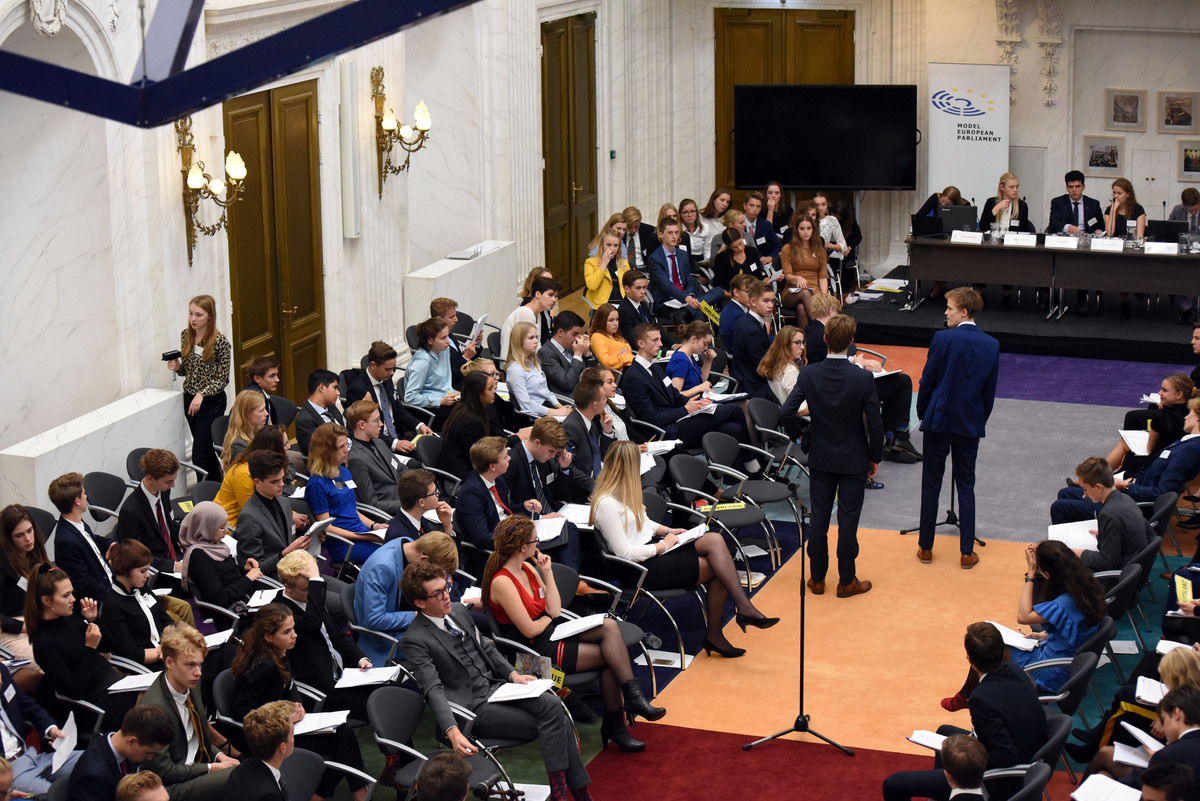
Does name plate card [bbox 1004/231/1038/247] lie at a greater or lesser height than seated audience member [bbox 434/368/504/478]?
greater

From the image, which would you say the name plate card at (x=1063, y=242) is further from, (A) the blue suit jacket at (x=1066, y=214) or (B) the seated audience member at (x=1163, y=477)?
(B) the seated audience member at (x=1163, y=477)

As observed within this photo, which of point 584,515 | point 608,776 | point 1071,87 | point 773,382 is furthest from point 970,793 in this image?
point 1071,87

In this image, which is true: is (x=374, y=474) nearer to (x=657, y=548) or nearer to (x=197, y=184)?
(x=657, y=548)

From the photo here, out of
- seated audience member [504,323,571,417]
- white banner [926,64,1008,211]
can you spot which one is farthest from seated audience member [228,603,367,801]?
white banner [926,64,1008,211]

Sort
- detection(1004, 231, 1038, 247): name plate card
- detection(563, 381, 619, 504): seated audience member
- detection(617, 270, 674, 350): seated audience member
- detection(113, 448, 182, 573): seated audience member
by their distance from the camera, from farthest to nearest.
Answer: detection(1004, 231, 1038, 247): name plate card → detection(617, 270, 674, 350): seated audience member → detection(563, 381, 619, 504): seated audience member → detection(113, 448, 182, 573): seated audience member

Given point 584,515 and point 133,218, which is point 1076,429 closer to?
point 584,515

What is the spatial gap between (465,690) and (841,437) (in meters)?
3.13

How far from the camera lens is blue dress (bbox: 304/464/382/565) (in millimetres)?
7957

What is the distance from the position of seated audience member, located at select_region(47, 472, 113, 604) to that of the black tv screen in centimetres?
1136

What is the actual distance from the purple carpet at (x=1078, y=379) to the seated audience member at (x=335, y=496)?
23.4 feet

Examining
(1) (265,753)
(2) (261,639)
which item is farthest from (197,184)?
(1) (265,753)

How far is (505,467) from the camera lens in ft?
25.8

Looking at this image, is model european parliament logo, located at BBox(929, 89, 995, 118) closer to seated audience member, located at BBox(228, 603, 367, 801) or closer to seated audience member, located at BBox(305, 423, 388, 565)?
seated audience member, located at BBox(305, 423, 388, 565)

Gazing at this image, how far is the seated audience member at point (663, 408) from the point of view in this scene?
10078mm
